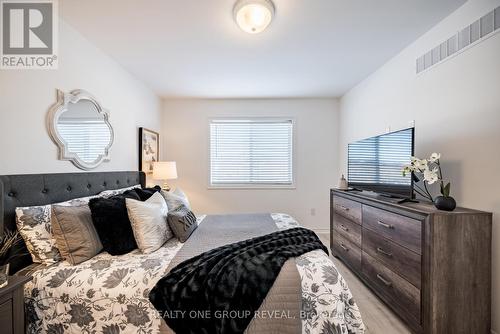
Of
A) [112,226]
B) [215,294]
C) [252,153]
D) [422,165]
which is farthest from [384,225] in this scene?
[252,153]

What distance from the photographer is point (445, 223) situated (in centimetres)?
163

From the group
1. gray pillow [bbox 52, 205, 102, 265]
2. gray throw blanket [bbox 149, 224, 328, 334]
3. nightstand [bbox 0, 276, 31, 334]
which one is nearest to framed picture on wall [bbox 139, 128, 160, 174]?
gray pillow [bbox 52, 205, 102, 265]

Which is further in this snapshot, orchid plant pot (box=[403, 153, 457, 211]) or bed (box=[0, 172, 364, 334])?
orchid plant pot (box=[403, 153, 457, 211])

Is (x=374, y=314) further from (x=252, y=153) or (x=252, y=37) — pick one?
(x=252, y=153)

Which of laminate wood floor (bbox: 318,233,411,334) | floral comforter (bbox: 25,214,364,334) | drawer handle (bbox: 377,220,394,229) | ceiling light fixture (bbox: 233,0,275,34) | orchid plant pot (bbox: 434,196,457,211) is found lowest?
laminate wood floor (bbox: 318,233,411,334)

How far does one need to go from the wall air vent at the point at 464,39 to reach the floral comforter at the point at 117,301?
206 centimetres

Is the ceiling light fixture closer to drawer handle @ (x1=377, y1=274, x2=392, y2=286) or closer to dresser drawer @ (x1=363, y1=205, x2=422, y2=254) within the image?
dresser drawer @ (x1=363, y1=205, x2=422, y2=254)

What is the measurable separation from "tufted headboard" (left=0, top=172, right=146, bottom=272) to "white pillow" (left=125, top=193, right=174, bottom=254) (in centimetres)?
60

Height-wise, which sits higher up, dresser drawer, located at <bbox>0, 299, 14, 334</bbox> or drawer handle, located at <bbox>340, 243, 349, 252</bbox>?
dresser drawer, located at <bbox>0, 299, 14, 334</bbox>

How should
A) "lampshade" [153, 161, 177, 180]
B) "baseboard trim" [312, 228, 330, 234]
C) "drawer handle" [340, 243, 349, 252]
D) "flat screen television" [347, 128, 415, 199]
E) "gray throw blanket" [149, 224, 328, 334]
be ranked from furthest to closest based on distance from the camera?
"baseboard trim" [312, 228, 330, 234]
"lampshade" [153, 161, 177, 180]
"drawer handle" [340, 243, 349, 252]
"flat screen television" [347, 128, 415, 199]
"gray throw blanket" [149, 224, 328, 334]

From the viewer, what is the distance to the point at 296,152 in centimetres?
443

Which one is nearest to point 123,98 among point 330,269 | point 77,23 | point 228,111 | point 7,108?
point 77,23

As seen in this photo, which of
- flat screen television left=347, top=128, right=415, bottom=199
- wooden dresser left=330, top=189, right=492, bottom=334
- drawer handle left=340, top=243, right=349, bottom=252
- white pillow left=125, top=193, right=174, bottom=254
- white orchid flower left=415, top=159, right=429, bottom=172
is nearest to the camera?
wooden dresser left=330, top=189, right=492, bottom=334

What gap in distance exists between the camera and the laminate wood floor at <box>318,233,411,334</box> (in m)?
1.90
